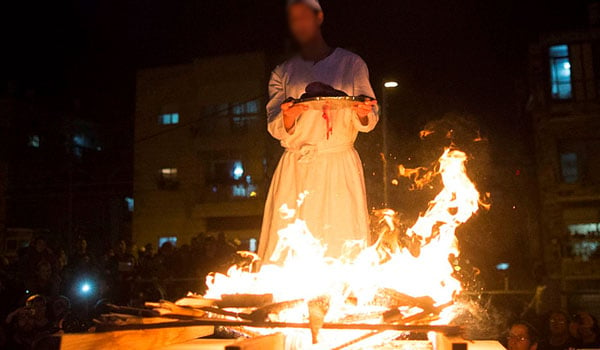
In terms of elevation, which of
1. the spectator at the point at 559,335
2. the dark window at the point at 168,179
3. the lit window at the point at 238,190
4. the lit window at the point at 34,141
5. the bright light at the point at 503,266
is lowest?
the bright light at the point at 503,266

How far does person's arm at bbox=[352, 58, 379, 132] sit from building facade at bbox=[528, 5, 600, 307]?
23.2m

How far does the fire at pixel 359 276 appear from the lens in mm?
4238

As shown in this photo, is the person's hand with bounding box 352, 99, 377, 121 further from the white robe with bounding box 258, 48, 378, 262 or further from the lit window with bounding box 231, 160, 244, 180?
the lit window with bounding box 231, 160, 244, 180

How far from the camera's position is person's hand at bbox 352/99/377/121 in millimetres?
4590

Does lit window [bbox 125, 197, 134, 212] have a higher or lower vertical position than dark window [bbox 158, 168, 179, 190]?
lower

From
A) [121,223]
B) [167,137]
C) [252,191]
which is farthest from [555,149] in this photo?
[121,223]

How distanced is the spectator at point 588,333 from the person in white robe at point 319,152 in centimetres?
411

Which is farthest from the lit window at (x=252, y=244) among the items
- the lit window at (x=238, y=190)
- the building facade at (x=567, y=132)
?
the building facade at (x=567, y=132)

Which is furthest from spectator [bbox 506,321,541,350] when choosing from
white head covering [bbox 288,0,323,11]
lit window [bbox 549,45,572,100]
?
lit window [bbox 549,45,572,100]

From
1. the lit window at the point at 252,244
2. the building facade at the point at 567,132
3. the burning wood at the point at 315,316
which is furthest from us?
the lit window at the point at 252,244

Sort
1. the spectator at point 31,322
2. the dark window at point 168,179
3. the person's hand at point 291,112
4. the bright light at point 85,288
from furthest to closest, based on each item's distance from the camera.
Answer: the dark window at point 168,179 → the bright light at point 85,288 → the spectator at point 31,322 → the person's hand at point 291,112

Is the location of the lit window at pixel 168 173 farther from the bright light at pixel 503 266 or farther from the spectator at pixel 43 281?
the spectator at pixel 43 281

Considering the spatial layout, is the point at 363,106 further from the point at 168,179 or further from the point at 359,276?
the point at 168,179

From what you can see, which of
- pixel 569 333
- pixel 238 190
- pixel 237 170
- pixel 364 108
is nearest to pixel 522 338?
pixel 569 333
